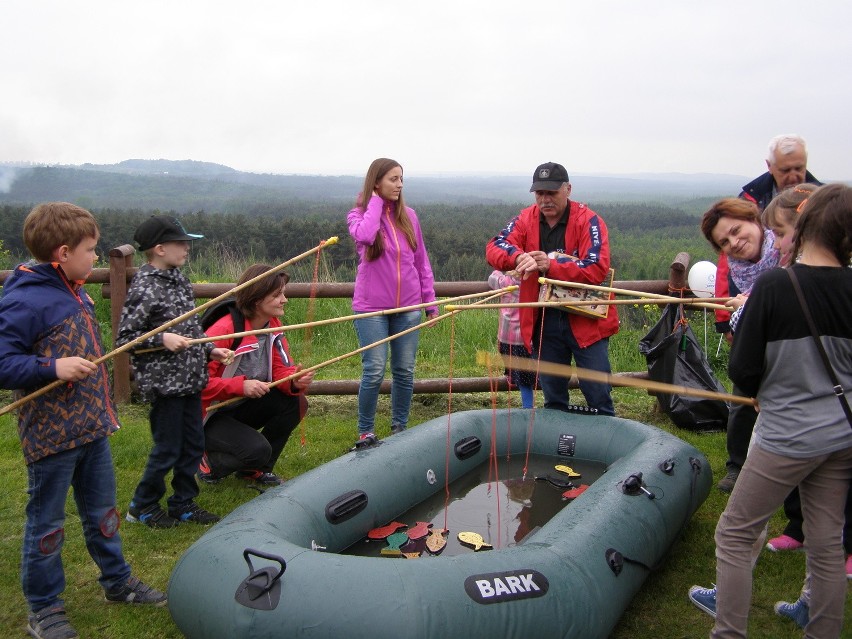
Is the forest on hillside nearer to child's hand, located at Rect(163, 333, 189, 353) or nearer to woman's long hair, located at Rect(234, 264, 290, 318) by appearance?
woman's long hair, located at Rect(234, 264, 290, 318)

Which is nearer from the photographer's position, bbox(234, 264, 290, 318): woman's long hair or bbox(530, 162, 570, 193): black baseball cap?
bbox(234, 264, 290, 318): woman's long hair

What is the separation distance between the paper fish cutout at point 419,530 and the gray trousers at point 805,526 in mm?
1563

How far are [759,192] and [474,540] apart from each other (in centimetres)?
270

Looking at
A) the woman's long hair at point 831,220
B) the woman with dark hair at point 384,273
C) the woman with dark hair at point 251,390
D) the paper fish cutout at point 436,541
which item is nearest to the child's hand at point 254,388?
the woman with dark hair at point 251,390

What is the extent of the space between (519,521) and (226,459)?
69.5 inches

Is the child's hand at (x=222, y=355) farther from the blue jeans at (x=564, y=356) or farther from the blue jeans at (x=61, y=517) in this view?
the blue jeans at (x=564, y=356)

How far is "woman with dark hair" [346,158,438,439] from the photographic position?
17.4ft

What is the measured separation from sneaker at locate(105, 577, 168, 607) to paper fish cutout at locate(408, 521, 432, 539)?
1237mm

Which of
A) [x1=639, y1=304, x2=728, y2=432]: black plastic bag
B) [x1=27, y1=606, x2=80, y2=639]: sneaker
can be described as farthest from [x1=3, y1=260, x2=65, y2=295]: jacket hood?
[x1=639, y1=304, x2=728, y2=432]: black plastic bag

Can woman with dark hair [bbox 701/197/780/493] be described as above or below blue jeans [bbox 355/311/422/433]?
above

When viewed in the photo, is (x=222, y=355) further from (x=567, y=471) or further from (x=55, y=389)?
(x=567, y=471)

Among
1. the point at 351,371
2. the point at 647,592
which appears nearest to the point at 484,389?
the point at 351,371

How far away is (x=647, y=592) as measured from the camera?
3.84 meters

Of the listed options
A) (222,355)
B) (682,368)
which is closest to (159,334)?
(222,355)
